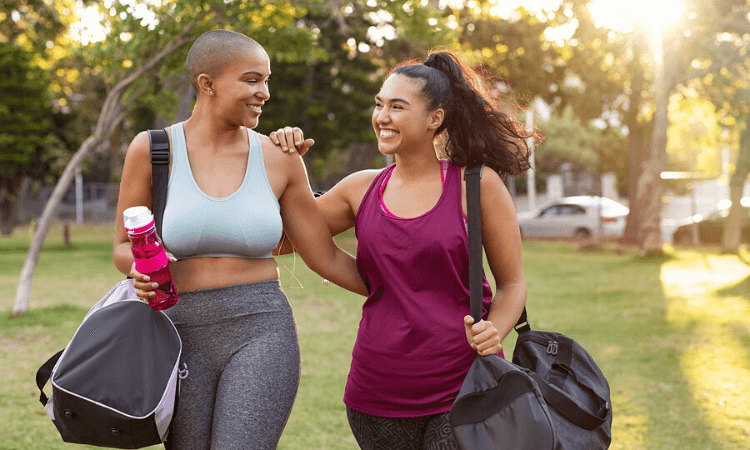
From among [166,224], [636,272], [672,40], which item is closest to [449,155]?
[166,224]

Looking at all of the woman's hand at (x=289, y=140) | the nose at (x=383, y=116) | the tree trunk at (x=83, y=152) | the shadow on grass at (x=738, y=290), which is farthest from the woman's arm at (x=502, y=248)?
the shadow on grass at (x=738, y=290)

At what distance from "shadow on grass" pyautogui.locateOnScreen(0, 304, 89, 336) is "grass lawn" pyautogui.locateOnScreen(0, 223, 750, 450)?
27 millimetres

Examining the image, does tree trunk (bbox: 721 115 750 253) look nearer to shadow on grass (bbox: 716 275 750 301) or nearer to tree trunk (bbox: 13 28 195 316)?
shadow on grass (bbox: 716 275 750 301)

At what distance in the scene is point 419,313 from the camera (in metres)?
2.48

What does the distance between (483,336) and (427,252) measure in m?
0.34

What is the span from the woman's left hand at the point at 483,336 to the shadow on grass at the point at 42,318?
8325mm

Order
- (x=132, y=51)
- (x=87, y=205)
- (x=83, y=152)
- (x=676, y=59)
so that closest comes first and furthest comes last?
1. (x=132, y=51)
2. (x=83, y=152)
3. (x=676, y=59)
4. (x=87, y=205)

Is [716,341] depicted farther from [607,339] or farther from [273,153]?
[273,153]

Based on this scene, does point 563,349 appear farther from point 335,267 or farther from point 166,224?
point 166,224

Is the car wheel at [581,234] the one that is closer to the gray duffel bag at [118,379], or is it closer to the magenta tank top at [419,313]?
the magenta tank top at [419,313]

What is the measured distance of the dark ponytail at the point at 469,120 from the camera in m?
2.64

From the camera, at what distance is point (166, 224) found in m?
2.46

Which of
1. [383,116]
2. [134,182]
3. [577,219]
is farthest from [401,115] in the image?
[577,219]

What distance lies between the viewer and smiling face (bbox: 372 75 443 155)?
261 centimetres
